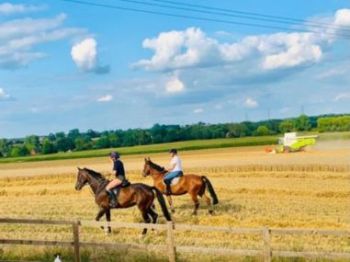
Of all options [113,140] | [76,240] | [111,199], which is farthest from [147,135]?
[76,240]

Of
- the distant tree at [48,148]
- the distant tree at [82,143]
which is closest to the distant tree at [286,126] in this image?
the distant tree at [82,143]

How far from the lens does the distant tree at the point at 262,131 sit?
112713 mm

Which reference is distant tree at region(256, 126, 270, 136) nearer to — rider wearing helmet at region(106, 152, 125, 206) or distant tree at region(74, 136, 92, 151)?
distant tree at region(74, 136, 92, 151)

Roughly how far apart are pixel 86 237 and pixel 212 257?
5.85m

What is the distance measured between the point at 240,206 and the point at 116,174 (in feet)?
24.8

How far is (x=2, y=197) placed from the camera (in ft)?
118

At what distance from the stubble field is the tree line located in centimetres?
5894

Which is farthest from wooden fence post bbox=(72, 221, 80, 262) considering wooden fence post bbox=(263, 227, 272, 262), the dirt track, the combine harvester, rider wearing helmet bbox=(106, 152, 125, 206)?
the combine harvester

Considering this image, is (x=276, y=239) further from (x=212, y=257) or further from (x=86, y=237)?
(x=86, y=237)

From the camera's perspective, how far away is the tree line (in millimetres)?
105938

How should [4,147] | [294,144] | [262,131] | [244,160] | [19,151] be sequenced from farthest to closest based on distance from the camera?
[262,131] → [4,147] → [19,151] → [294,144] → [244,160]

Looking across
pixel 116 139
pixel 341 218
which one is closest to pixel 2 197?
pixel 341 218

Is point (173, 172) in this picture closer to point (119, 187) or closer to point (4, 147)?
point (119, 187)

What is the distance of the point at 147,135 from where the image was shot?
358 feet
